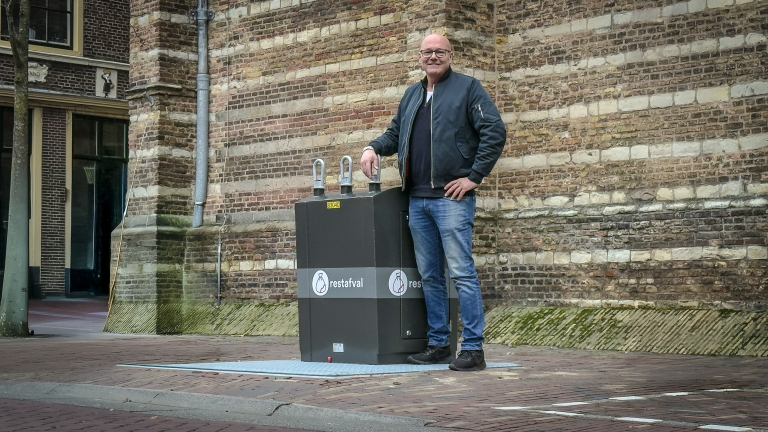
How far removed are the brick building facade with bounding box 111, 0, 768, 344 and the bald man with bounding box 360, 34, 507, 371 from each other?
3736 mm

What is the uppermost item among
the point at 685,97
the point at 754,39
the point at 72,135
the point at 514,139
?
the point at 72,135

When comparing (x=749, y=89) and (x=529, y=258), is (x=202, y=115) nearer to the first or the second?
(x=529, y=258)

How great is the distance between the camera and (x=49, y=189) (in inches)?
1026

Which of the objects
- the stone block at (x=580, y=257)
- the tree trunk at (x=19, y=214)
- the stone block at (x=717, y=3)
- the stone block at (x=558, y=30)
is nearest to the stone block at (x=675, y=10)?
the stone block at (x=717, y=3)

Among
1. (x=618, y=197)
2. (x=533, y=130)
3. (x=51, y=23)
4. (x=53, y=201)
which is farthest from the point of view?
(x=51, y=23)

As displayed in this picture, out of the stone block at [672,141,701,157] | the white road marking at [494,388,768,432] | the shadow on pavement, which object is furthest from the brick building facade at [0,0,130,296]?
the white road marking at [494,388,768,432]

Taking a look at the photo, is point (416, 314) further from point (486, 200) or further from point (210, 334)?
point (210, 334)

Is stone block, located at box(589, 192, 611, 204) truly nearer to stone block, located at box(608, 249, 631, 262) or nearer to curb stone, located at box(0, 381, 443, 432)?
stone block, located at box(608, 249, 631, 262)

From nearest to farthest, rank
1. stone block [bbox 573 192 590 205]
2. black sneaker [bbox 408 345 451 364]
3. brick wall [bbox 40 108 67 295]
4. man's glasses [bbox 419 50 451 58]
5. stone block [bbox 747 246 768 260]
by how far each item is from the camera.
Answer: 1. man's glasses [bbox 419 50 451 58]
2. black sneaker [bbox 408 345 451 364]
3. stone block [bbox 747 246 768 260]
4. stone block [bbox 573 192 590 205]
5. brick wall [bbox 40 108 67 295]

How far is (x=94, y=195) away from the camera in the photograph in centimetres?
2717

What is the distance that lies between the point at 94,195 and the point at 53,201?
1.29 m

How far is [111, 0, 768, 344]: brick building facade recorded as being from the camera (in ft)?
36.0

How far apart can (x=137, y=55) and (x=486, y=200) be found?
231 inches

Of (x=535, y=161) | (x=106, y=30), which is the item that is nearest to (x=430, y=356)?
(x=535, y=161)
